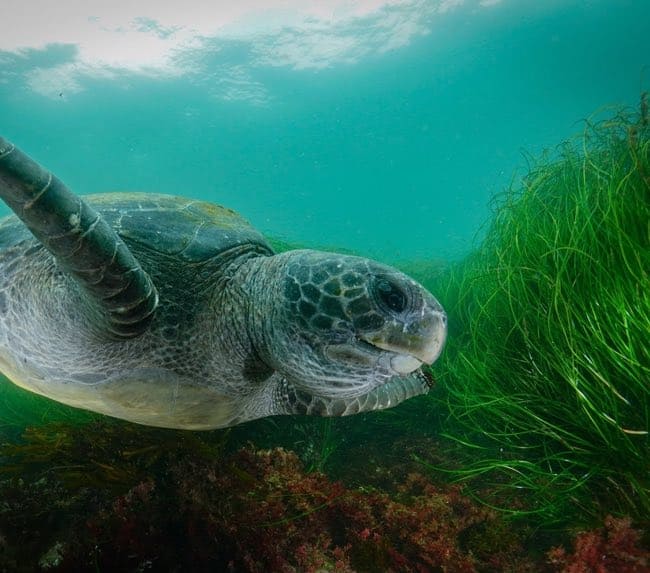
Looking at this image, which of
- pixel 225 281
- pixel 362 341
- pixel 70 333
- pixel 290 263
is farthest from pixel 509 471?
pixel 70 333

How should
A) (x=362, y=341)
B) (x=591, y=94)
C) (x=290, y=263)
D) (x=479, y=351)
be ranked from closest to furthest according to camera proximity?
(x=362, y=341), (x=290, y=263), (x=479, y=351), (x=591, y=94)

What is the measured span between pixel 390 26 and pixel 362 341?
126ft

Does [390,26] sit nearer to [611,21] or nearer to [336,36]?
[336,36]

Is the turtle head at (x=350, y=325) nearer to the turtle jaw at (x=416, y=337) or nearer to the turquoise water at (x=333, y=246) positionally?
the turtle jaw at (x=416, y=337)

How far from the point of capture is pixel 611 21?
29.4 meters

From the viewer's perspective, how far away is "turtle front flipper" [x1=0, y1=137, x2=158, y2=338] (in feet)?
4.32

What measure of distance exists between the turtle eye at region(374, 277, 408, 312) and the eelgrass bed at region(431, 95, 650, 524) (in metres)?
1.09

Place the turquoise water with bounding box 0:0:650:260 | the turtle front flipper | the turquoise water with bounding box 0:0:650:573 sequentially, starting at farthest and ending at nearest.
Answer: the turquoise water with bounding box 0:0:650:260 < the turquoise water with bounding box 0:0:650:573 < the turtle front flipper

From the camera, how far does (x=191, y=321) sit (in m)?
2.25

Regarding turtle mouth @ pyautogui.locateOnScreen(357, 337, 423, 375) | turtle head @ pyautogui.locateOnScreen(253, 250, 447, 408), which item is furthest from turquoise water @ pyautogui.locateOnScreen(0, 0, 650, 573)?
turtle mouth @ pyautogui.locateOnScreen(357, 337, 423, 375)

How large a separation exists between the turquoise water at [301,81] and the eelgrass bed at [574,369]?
1648 millimetres

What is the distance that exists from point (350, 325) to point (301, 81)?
47.1 m

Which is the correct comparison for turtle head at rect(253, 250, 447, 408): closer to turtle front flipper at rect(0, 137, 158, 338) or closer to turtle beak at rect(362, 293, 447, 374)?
turtle beak at rect(362, 293, 447, 374)

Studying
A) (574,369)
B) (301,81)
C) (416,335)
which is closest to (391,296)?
(416,335)
